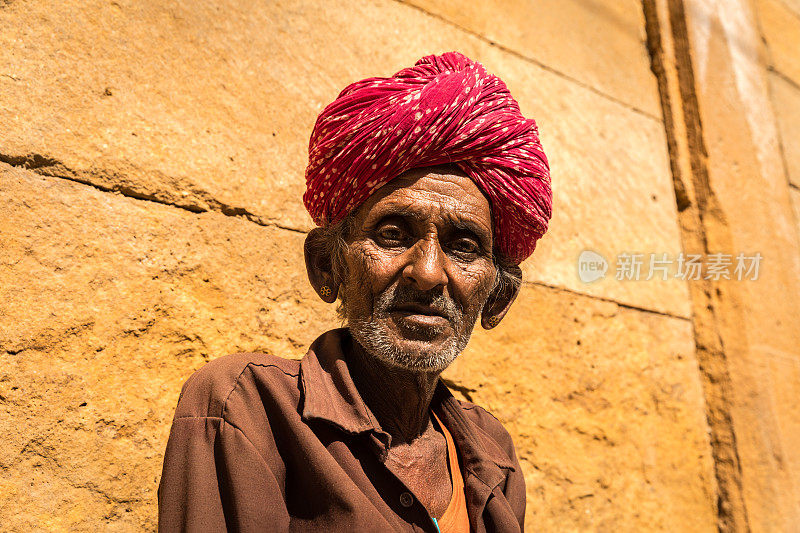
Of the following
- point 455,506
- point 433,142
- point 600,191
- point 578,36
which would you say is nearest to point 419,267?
point 433,142

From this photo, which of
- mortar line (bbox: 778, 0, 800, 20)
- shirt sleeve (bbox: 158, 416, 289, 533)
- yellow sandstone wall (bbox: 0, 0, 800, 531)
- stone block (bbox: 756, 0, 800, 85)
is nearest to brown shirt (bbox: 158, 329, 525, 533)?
shirt sleeve (bbox: 158, 416, 289, 533)

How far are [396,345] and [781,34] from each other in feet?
14.9

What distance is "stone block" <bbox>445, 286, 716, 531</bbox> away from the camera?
2.47 metres

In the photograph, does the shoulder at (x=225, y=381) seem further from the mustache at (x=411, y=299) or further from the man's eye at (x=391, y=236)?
the man's eye at (x=391, y=236)

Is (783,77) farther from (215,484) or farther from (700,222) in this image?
(215,484)

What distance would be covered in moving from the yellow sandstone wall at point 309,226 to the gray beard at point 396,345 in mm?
670

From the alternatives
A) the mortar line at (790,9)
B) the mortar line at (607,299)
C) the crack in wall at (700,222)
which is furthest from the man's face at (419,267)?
the mortar line at (790,9)

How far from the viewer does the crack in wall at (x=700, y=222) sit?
2.99m

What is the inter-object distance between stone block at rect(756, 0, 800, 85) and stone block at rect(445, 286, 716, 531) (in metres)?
2.52

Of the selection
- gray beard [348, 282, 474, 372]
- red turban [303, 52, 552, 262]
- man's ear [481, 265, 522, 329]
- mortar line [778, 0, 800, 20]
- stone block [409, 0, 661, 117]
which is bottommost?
gray beard [348, 282, 474, 372]

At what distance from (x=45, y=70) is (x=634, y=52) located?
3204mm

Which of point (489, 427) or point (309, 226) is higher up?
point (309, 226)

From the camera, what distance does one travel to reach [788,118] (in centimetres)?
409

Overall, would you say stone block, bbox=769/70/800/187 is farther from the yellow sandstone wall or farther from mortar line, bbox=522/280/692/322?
mortar line, bbox=522/280/692/322
